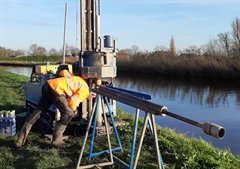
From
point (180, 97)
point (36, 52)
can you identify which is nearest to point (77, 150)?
point (180, 97)

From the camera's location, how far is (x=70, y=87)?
649 cm

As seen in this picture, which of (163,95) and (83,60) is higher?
(83,60)

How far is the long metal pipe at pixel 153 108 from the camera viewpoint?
131 inches

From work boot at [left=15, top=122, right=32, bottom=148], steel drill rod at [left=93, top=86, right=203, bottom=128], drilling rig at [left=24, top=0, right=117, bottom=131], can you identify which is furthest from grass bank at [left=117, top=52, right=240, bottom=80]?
steel drill rod at [left=93, top=86, right=203, bottom=128]

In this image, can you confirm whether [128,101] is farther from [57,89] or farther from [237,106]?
[237,106]

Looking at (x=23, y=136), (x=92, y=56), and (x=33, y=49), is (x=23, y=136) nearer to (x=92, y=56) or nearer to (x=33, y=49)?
(x=92, y=56)

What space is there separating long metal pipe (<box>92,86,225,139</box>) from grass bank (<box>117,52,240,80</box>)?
966 inches

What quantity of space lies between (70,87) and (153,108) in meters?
2.83

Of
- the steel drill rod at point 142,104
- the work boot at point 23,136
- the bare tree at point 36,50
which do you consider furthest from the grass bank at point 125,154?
the bare tree at point 36,50

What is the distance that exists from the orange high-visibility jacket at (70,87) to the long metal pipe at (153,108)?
944 millimetres

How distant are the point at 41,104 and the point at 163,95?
47.2ft

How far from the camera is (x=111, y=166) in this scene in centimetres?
568

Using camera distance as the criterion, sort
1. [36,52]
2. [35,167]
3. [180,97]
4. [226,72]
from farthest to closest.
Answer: [36,52] → [226,72] → [180,97] → [35,167]

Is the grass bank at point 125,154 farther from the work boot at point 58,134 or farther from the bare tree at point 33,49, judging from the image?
the bare tree at point 33,49
